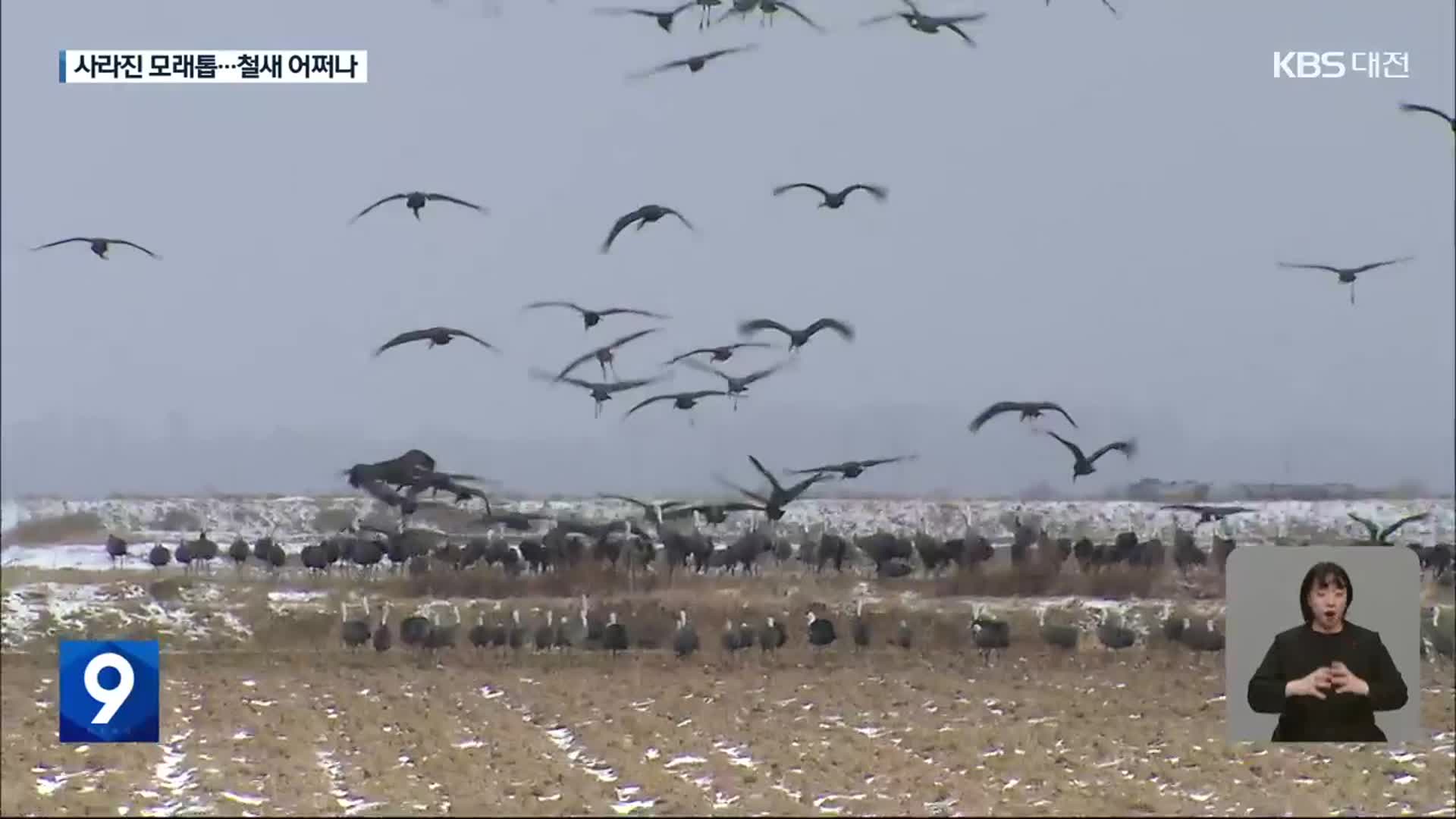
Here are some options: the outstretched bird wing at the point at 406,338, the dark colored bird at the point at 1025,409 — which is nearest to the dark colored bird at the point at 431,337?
the outstretched bird wing at the point at 406,338

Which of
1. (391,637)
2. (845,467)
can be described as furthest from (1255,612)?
(391,637)

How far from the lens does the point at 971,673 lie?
4.40 metres

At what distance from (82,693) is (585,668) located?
1762 millimetres

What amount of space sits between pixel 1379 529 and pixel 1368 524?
0.05 metres

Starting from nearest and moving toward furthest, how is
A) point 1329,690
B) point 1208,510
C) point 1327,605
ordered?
point 1327,605
point 1329,690
point 1208,510

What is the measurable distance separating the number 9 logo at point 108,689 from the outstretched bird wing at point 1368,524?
4.61 meters

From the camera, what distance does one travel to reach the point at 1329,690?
3.73m

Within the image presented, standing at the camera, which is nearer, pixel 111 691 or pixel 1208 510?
pixel 111 691

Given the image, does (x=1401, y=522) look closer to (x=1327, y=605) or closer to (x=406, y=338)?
(x=1327, y=605)

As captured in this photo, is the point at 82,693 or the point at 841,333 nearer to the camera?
the point at 82,693

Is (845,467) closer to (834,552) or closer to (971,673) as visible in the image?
(834,552)

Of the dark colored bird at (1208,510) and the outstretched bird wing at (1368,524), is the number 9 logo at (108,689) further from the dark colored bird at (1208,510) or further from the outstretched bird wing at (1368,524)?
the outstretched bird wing at (1368,524)

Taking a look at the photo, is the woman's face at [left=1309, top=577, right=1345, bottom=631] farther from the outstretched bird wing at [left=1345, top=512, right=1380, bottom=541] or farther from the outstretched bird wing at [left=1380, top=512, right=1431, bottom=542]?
the outstretched bird wing at [left=1345, top=512, right=1380, bottom=541]

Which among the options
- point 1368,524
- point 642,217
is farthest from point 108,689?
point 1368,524
